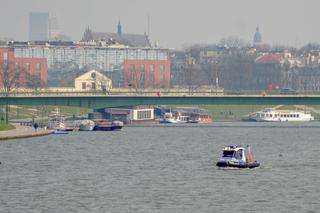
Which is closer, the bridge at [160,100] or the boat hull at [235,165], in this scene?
the boat hull at [235,165]

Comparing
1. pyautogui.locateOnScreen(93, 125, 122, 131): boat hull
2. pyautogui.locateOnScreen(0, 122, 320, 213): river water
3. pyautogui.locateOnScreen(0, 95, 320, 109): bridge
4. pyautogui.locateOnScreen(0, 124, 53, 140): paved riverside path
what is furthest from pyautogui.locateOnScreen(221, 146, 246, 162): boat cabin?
pyautogui.locateOnScreen(93, 125, 122, 131): boat hull

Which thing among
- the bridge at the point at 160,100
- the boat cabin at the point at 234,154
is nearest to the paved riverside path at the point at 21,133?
the bridge at the point at 160,100

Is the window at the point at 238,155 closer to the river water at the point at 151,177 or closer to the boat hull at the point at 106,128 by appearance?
the river water at the point at 151,177

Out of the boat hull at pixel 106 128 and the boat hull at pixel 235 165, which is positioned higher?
the boat hull at pixel 106 128

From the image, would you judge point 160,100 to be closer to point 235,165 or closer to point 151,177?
point 235,165

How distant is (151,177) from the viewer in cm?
9719

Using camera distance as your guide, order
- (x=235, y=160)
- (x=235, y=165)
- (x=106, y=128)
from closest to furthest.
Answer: (x=235, y=165) → (x=235, y=160) → (x=106, y=128)

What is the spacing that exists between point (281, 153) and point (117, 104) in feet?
213

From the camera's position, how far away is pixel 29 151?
126 metres

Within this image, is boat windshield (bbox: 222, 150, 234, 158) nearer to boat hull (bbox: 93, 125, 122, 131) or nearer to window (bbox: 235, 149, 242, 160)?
window (bbox: 235, 149, 242, 160)

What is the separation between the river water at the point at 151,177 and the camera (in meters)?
80.0

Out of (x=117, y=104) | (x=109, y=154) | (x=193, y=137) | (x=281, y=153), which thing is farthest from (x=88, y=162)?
(x=117, y=104)

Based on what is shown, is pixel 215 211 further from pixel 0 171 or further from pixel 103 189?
pixel 0 171

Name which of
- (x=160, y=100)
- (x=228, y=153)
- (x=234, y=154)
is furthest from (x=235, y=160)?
(x=160, y=100)
